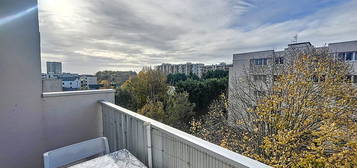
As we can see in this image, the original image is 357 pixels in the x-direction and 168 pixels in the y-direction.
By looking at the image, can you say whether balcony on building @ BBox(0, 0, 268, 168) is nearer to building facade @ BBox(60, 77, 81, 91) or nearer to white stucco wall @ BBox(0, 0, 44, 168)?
white stucco wall @ BBox(0, 0, 44, 168)

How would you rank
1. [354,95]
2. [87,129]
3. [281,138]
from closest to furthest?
[87,129] < [281,138] < [354,95]

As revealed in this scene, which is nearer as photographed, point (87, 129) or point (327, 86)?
Answer: point (87, 129)

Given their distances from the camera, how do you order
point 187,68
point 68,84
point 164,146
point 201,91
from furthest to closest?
point 187,68 < point 201,91 < point 68,84 < point 164,146

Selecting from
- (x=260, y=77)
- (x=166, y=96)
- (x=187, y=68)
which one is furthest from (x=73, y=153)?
(x=187, y=68)

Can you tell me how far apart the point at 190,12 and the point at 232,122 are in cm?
477

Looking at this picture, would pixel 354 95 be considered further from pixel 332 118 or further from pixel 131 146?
pixel 131 146

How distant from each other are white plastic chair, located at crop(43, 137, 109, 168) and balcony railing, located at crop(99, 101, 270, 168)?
0.22 metres

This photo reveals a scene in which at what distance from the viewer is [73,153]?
1332 millimetres

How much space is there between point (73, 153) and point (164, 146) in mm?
800

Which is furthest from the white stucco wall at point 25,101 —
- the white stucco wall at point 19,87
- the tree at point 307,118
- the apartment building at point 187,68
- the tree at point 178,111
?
the apartment building at point 187,68

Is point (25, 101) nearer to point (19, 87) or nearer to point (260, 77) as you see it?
point (19, 87)

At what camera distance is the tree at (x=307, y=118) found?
4398mm

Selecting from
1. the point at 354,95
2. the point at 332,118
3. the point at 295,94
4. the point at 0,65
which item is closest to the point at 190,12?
the point at 295,94

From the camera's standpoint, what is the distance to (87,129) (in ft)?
7.14
